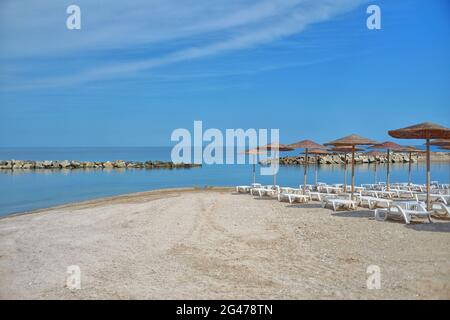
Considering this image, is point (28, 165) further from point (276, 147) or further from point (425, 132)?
point (425, 132)

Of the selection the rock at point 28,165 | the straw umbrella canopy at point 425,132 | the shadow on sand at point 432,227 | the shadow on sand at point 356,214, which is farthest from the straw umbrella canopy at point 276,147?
the rock at point 28,165

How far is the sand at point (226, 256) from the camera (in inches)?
173

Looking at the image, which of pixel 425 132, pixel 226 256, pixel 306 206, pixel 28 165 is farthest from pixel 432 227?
pixel 28 165

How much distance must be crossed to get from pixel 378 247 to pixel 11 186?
2043 centimetres

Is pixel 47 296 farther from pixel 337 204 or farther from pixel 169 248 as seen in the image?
pixel 337 204

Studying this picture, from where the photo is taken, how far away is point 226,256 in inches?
229

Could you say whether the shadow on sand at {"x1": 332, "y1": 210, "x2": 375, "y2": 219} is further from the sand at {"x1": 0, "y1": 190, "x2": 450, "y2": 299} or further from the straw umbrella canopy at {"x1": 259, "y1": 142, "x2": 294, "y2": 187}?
the straw umbrella canopy at {"x1": 259, "y1": 142, "x2": 294, "y2": 187}

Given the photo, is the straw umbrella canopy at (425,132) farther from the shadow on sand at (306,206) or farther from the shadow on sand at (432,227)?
the shadow on sand at (306,206)

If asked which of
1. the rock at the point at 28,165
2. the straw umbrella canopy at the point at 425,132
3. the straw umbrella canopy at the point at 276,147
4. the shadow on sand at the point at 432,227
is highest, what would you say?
the straw umbrella canopy at the point at 425,132

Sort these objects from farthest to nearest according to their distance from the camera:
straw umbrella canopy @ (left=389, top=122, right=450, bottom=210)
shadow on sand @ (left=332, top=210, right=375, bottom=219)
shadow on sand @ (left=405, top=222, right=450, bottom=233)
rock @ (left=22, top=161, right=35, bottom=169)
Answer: rock @ (left=22, top=161, right=35, bottom=169) < shadow on sand @ (left=332, top=210, right=375, bottom=219) < straw umbrella canopy @ (left=389, top=122, right=450, bottom=210) < shadow on sand @ (left=405, top=222, right=450, bottom=233)

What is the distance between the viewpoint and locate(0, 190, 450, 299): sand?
4.40 meters

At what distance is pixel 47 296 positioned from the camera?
4.34 m

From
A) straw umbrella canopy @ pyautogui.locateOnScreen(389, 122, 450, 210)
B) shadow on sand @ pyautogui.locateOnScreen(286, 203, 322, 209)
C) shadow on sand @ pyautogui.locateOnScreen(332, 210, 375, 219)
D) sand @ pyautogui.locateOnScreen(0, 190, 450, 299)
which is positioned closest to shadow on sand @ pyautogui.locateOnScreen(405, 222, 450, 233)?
sand @ pyautogui.locateOnScreen(0, 190, 450, 299)
